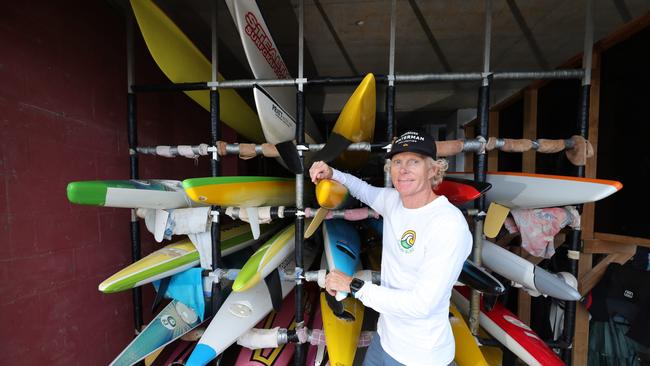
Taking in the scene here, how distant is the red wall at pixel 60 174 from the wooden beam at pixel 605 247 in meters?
3.32

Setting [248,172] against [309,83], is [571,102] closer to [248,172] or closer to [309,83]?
[309,83]

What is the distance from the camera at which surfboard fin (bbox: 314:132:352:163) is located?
4.53 feet

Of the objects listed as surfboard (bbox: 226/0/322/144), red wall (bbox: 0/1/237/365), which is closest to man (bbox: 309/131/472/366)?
surfboard (bbox: 226/0/322/144)

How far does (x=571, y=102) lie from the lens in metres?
2.19

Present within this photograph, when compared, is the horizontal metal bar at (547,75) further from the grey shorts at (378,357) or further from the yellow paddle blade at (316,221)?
the grey shorts at (378,357)

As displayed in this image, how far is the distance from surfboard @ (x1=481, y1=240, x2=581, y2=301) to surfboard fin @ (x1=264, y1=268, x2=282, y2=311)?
4.25 ft

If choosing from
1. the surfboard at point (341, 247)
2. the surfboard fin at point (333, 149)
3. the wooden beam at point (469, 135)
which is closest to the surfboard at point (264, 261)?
the surfboard at point (341, 247)

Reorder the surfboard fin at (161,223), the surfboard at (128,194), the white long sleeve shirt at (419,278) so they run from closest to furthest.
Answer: the white long sleeve shirt at (419,278) → the surfboard at (128,194) → the surfboard fin at (161,223)

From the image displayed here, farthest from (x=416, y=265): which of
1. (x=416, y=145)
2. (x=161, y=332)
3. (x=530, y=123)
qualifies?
(x=530, y=123)

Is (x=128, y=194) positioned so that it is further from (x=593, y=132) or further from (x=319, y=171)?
(x=593, y=132)

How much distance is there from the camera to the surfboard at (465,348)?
1463mm

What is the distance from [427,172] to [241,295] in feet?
4.33

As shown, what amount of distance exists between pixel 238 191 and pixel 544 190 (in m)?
1.76

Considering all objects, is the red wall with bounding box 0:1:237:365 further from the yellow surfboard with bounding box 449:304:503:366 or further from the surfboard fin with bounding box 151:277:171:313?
the yellow surfboard with bounding box 449:304:503:366
